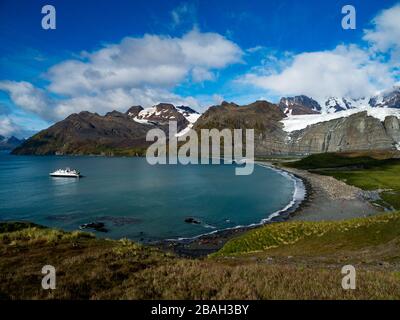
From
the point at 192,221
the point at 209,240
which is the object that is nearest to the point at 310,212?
the point at 192,221

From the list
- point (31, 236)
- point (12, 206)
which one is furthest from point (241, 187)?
point (31, 236)

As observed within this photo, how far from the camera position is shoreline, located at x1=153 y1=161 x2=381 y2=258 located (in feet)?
184

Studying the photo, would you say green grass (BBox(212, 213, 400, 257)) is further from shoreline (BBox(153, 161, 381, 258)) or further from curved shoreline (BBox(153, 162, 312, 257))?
shoreline (BBox(153, 161, 381, 258))

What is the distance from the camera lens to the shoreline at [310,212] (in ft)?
184

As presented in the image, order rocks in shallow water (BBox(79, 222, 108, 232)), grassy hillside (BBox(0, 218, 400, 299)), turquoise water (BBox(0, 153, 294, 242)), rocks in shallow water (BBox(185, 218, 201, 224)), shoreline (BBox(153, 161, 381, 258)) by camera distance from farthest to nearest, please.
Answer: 1. rocks in shallow water (BBox(185, 218, 201, 224))
2. turquoise water (BBox(0, 153, 294, 242))
3. rocks in shallow water (BBox(79, 222, 108, 232))
4. shoreline (BBox(153, 161, 381, 258))
5. grassy hillside (BBox(0, 218, 400, 299))

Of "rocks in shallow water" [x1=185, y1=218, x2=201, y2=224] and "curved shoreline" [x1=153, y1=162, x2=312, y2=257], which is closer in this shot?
"curved shoreline" [x1=153, y1=162, x2=312, y2=257]

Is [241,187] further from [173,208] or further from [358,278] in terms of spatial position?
[358,278]

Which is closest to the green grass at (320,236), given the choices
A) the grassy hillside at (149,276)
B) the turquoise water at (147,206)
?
the grassy hillside at (149,276)

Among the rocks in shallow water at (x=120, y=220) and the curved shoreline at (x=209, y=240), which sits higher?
the rocks in shallow water at (x=120, y=220)

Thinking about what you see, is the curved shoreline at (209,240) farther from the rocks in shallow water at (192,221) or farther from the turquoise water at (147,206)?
the rocks in shallow water at (192,221)

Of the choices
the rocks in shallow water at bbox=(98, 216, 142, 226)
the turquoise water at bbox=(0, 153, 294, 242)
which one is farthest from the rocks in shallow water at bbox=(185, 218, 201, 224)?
the rocks in shallow water at bbox=(98, 216, 142, 226)

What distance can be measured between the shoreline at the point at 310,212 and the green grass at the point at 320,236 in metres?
8.00

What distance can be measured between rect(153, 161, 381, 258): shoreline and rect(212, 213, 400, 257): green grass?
315 inches
